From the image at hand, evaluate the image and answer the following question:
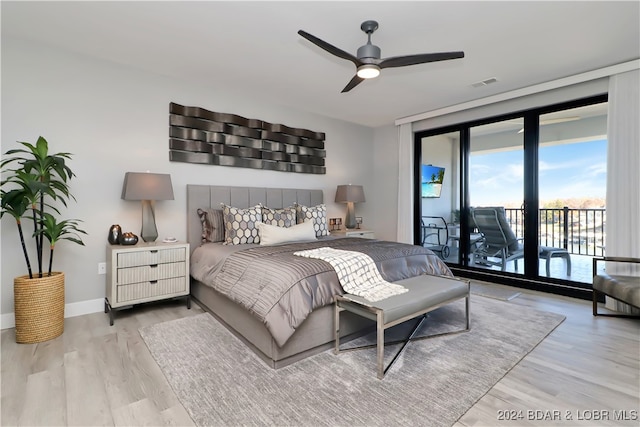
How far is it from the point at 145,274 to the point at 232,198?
139 cm

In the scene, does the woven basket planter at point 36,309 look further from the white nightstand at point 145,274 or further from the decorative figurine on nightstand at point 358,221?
the decorative figurine on nightstand at point 358,221

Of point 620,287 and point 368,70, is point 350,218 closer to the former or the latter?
point 368,70

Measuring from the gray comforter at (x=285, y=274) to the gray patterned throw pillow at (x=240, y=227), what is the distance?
0.19 meters

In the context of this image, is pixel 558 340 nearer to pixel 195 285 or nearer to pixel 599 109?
pixel 599 109

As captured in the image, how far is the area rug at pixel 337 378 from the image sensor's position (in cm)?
162

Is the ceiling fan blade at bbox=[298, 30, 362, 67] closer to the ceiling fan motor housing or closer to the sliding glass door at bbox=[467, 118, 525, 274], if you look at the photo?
the ceiling fan motor housing

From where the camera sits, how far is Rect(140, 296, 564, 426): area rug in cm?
162

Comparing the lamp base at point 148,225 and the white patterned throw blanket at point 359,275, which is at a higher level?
the lamp base at point 148,225

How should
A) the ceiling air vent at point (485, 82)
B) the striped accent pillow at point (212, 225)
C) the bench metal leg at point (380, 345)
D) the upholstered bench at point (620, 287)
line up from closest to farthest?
the bench metal leg at point (380, 345) → the upholstered bench at point (620, 287) → the striped accent pillow at point (212, 225) → the ceiling air vent at point (485, 82)

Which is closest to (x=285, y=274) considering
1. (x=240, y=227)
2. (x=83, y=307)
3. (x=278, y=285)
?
(x=278, y=285)

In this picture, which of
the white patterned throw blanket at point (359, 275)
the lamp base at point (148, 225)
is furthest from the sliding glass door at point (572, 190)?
the lamp base at point (148, 225)

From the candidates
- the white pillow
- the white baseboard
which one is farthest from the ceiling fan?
the white baseboard

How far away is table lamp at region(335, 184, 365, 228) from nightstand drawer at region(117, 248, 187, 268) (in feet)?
8.63

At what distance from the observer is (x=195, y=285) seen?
3445mm
